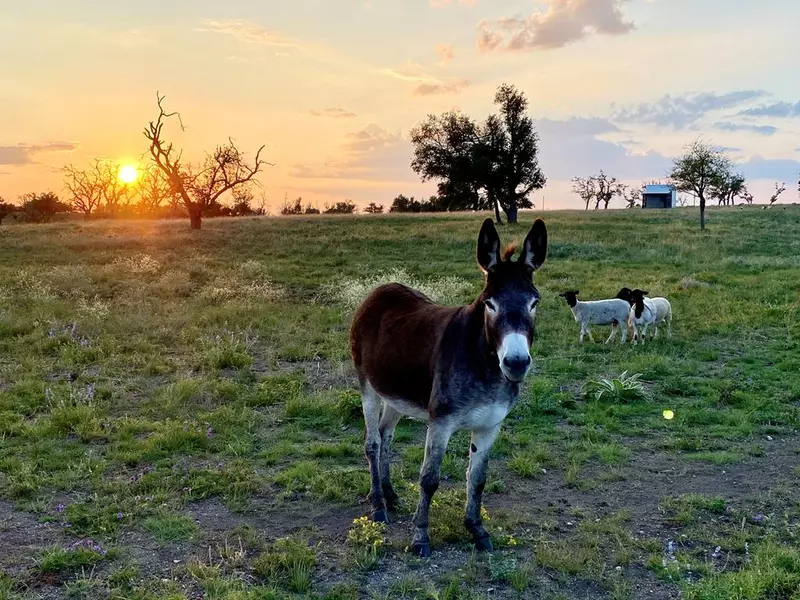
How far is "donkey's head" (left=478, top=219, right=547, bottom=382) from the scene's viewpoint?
420cm

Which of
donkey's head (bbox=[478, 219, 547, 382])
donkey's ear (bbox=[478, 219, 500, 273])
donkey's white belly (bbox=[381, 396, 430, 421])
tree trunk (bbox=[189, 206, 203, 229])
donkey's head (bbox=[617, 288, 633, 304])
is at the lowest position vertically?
donkey's white belly (bbox=[381, 396, 430, 421])

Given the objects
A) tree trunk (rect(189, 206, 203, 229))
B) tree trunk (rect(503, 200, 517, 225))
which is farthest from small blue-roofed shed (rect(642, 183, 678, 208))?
tree trunk (rect(189, 206, 203, 229))

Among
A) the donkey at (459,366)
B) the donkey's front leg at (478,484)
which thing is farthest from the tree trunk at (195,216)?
the donkey's front leg at (478,484)

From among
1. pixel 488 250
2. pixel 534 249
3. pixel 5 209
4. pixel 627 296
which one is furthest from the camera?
pixel 5 209

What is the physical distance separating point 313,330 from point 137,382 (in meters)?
4.50

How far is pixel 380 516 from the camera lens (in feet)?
19.1

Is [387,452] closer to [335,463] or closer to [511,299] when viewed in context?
[335,463]

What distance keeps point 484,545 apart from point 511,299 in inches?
89.6

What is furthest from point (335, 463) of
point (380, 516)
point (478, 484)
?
point (478, 484)

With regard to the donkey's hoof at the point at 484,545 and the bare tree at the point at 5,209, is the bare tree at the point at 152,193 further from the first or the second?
the donkey's hoof at the point at 484,545

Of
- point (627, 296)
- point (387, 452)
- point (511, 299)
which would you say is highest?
point (511, 299)

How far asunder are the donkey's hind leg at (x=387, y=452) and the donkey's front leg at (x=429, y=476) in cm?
82

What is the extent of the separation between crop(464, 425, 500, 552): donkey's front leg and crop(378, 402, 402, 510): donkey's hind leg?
36.7 inches

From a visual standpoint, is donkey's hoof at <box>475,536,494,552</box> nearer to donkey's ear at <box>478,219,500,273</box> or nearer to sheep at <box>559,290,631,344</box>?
donkey's ear at <box>478,219,500,273</box>
